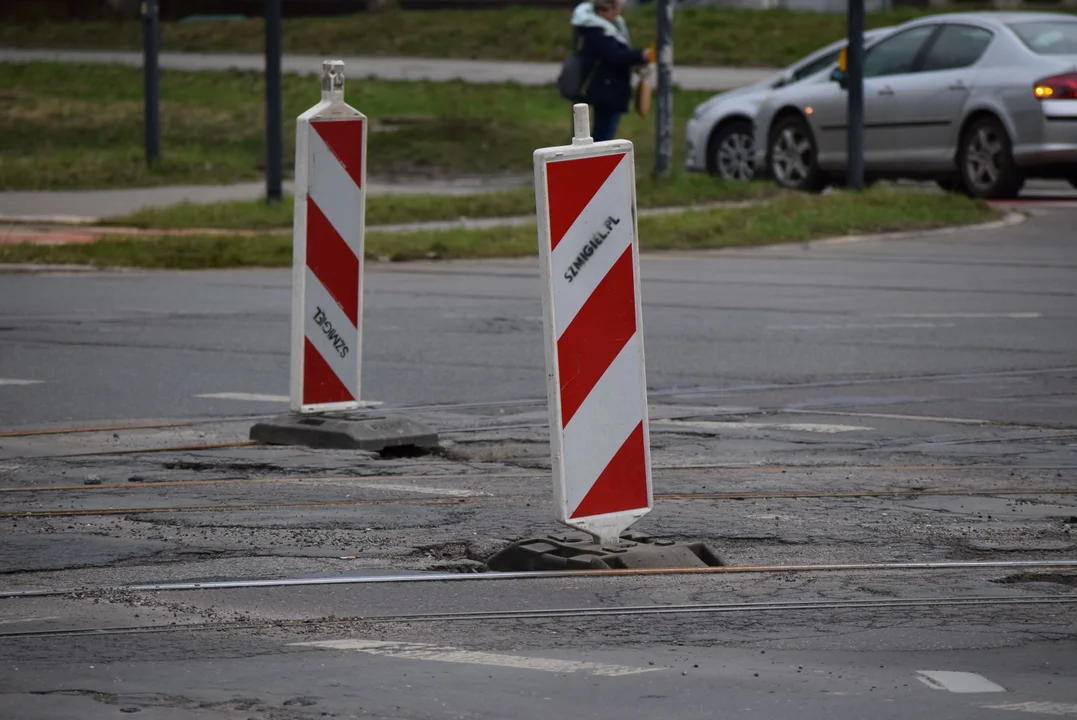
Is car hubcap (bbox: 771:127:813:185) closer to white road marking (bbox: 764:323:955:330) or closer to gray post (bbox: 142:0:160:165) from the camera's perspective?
gray post (bbox: 142:0:160:165)

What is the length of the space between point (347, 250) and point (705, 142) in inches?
562

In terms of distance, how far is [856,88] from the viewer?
1917 cm

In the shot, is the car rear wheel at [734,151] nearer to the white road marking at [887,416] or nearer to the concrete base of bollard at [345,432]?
the white road marking at [887,416]

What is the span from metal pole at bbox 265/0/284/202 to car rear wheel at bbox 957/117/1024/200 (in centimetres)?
600

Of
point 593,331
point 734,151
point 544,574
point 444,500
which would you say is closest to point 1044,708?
point 544,574

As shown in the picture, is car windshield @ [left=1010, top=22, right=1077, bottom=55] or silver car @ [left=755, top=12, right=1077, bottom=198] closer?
silver car @ [left=755, top=12, right=1077, bottom=198]

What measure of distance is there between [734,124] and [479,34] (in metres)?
22.0

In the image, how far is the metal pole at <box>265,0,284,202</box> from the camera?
18719mm

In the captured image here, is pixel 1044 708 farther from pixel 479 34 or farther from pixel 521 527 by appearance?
pixel 479 34

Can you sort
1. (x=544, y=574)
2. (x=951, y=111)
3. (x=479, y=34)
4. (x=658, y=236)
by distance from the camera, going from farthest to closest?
1. (x=479, y=34)
2. (x=951, y=111)
3. (x=658, y=236)
4. (x=544, y=574)

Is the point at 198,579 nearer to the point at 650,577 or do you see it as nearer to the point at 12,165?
the point at 650,577

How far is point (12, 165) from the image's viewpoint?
23.6m

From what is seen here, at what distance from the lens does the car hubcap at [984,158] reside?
19.1 meters

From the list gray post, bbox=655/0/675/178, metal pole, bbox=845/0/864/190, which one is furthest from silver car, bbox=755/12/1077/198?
gray post, bbox=655/0/675/178
